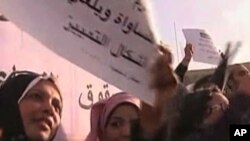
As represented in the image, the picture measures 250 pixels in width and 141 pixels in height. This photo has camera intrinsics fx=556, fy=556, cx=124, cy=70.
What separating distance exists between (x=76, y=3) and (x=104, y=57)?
0.10 m

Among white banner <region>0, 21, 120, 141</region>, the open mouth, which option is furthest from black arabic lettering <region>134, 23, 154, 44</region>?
the open mouth

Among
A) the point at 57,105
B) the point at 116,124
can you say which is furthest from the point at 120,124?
the point at 57,105

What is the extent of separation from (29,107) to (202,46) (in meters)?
0.33

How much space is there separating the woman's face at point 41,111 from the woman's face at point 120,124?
0.09 metres

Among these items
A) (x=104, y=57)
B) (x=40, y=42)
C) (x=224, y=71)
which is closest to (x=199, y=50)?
(x=224, y=71)

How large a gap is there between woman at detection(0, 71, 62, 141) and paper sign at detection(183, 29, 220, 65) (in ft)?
0.87

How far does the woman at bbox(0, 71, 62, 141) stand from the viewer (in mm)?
888

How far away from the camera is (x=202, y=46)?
3.33ft

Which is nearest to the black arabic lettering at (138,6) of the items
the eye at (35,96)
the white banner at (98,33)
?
the white banner at (98,33)

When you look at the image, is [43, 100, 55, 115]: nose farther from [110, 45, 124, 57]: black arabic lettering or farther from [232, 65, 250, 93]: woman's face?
[232, 65, 250, 93]: woman's face

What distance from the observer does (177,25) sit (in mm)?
1016

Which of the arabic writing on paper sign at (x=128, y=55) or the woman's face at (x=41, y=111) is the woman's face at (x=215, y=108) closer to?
the arabic writing on paper sign at (x=128, y=55)

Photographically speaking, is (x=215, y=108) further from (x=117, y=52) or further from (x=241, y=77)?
(x=117, y=52)

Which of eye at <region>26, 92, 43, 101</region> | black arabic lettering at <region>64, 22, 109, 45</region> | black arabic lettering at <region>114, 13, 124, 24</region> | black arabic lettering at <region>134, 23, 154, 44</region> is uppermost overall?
black arabic lettering at <region>114, 13, 124, 24</region>
